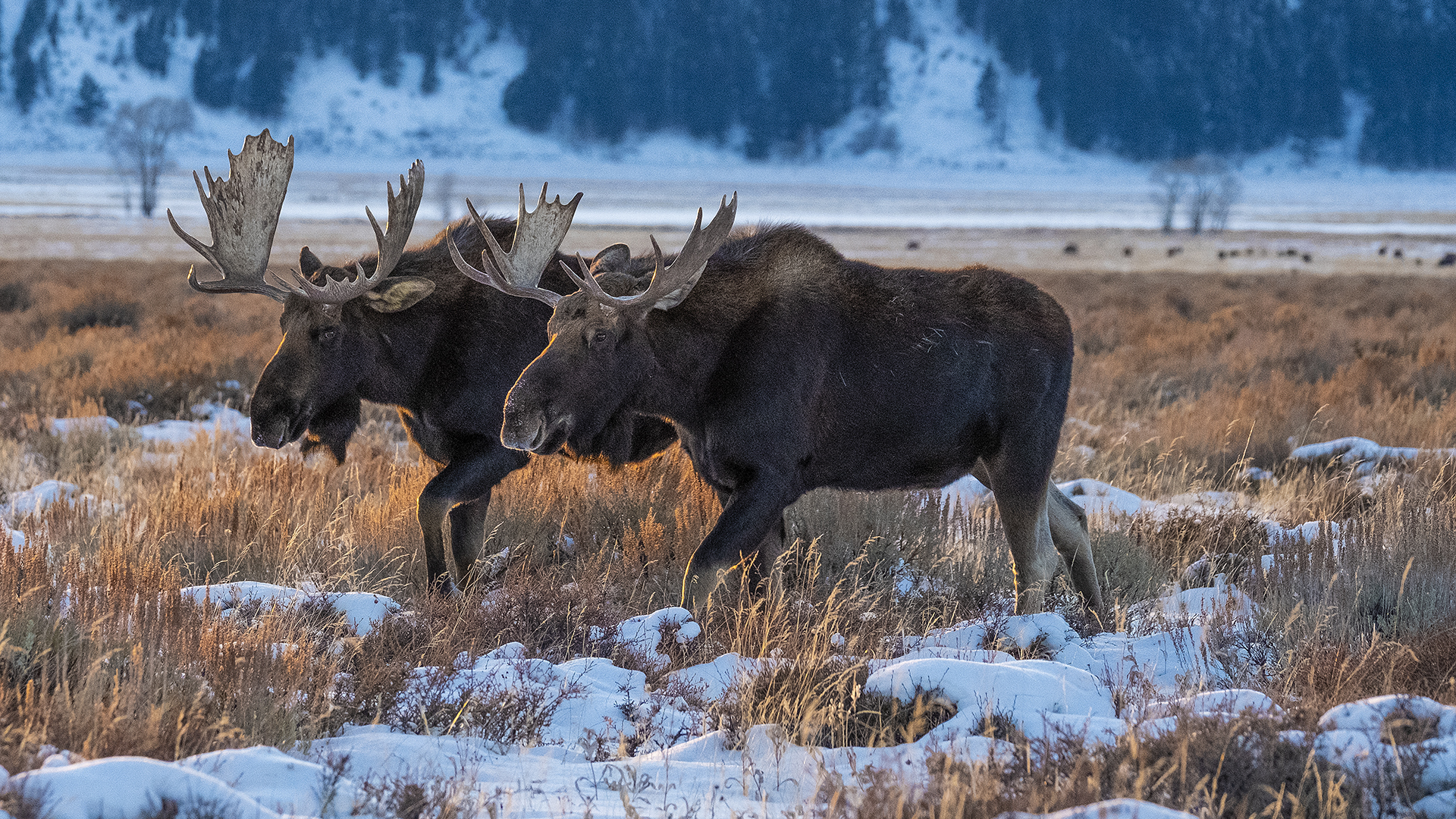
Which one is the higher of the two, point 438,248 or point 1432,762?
point 438,248

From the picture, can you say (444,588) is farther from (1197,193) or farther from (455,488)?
(1197,193)

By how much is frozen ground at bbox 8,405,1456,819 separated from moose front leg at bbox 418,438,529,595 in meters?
0.52

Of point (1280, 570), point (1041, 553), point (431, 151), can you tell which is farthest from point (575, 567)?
point (431, 151)

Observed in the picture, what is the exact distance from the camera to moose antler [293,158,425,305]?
5.94m

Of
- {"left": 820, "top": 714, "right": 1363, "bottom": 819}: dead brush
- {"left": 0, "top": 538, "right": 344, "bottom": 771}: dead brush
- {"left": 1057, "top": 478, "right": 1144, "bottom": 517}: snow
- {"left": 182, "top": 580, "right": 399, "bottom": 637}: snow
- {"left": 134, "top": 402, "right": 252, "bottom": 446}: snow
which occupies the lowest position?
{"left": 134, "top": 402, "right": 252, "bottom": 446}: snow

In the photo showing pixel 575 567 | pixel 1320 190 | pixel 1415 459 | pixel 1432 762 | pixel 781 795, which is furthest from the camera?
pixel 1320 190

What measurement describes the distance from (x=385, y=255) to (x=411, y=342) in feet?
1.43

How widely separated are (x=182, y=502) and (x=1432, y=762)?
604cm

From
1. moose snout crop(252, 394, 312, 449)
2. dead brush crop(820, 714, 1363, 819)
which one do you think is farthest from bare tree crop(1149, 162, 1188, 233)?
dead brush crop(820, 714, 1363, 819)

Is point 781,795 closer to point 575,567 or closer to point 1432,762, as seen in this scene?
point 1432,762

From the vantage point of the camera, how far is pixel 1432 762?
3283mm

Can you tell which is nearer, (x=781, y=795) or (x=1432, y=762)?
(x=1432, y=762)

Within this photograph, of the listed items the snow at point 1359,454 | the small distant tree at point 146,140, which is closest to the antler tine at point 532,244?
the snow at point 1359,454

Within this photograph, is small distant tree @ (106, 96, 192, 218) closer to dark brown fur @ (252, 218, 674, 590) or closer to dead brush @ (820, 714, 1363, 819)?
dark brown fur @ (252, 218, 674, 590)
